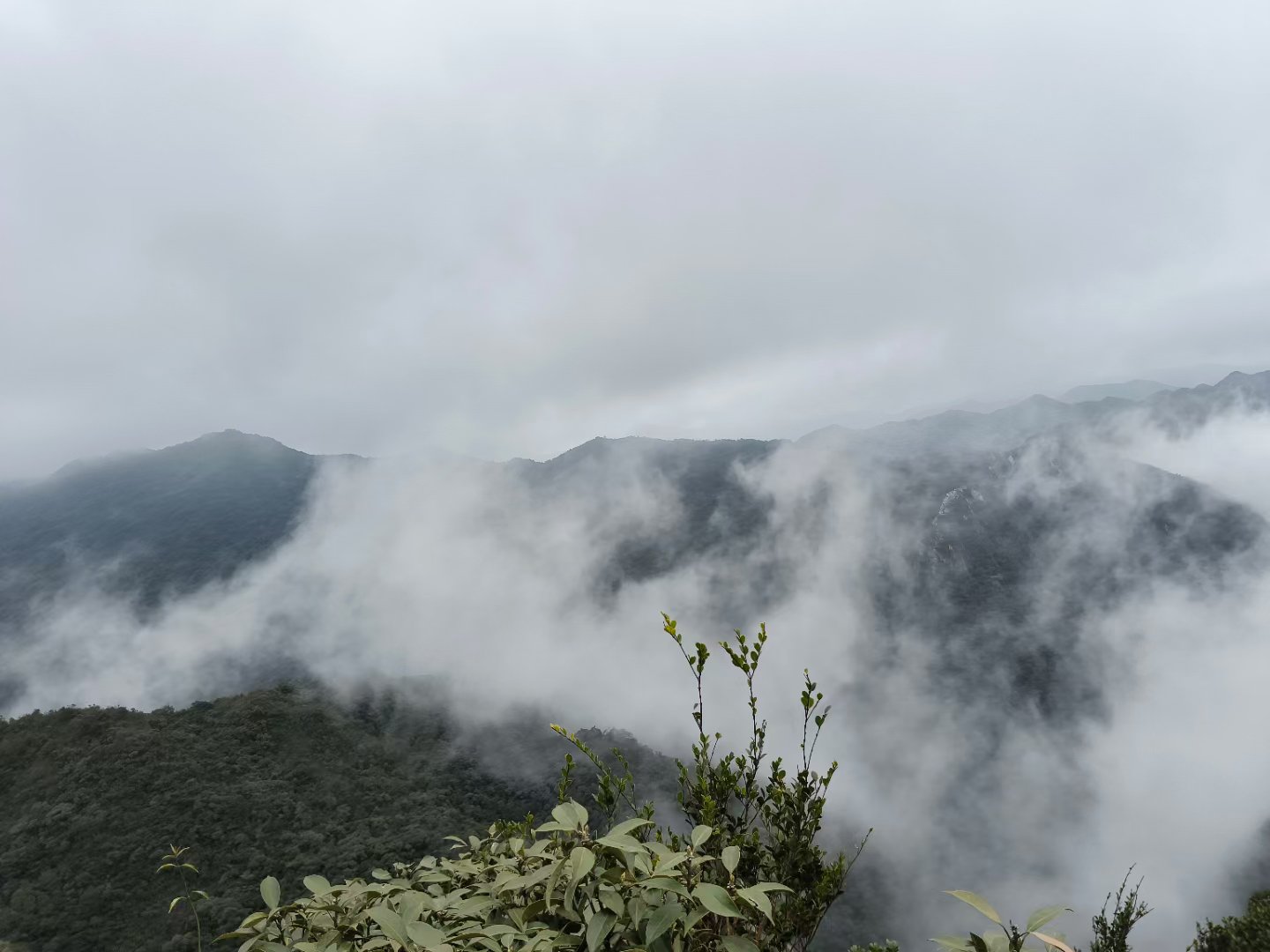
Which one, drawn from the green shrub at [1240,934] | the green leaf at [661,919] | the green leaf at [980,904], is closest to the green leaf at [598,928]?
the green leaf at [661,919]

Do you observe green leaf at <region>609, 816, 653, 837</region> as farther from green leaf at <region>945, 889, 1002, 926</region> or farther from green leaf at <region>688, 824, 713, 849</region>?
green leaf at <region>945, 889, 1002, 926</region>

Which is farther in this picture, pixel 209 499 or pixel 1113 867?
pixel 209 499

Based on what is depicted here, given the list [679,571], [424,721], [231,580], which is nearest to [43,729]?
[424,721]

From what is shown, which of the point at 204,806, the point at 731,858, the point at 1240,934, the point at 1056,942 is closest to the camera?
the point at 1056,942

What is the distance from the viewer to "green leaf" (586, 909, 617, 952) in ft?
6.77

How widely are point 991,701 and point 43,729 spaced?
17701 cm

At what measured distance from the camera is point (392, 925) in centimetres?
222

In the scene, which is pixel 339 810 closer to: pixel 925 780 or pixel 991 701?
pixel 925 780

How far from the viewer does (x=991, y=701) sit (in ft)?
531

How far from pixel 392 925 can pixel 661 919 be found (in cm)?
91

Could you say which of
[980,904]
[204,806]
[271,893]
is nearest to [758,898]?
[980,904]

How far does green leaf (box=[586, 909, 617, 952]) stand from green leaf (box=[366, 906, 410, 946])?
0.61m

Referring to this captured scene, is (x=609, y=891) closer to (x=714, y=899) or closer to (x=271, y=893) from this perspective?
(x=714, y=899)

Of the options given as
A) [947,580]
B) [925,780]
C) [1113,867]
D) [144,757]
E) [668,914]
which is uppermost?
[668,914]
